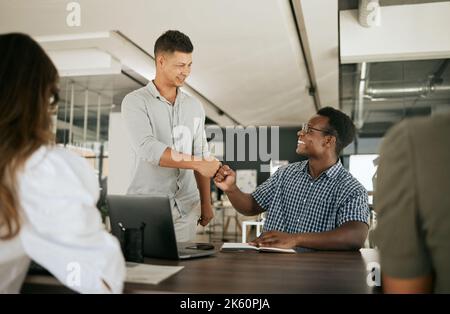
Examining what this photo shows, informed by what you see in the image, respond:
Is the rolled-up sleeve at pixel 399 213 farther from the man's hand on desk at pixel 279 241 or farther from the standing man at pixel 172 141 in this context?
the standing man at pixel 172 141

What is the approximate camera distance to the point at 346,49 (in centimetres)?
468

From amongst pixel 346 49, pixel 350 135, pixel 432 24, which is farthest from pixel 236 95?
pixel 350 135

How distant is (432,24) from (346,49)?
953mm

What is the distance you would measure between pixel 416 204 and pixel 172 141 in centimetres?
148

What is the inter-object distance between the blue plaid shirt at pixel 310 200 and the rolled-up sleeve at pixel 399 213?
45.7 inches

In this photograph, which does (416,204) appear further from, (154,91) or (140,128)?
(154,91)

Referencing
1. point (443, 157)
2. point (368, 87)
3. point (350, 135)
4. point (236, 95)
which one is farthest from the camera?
point (236, 95)

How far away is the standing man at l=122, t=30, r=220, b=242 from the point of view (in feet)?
6.14

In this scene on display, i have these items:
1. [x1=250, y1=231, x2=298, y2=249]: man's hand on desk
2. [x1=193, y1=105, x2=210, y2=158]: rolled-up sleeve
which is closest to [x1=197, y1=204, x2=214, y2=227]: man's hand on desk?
[x1=193, y1=105, x2=210, y2=158]: rolled-up sleeve

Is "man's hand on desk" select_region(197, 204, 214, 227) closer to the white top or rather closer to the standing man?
the standing man

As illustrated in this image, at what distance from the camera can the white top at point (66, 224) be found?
87cm

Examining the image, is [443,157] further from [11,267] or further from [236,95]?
[236,95]

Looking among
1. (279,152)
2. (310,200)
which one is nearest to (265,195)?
(310,200)

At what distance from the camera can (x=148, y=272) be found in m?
1.20
